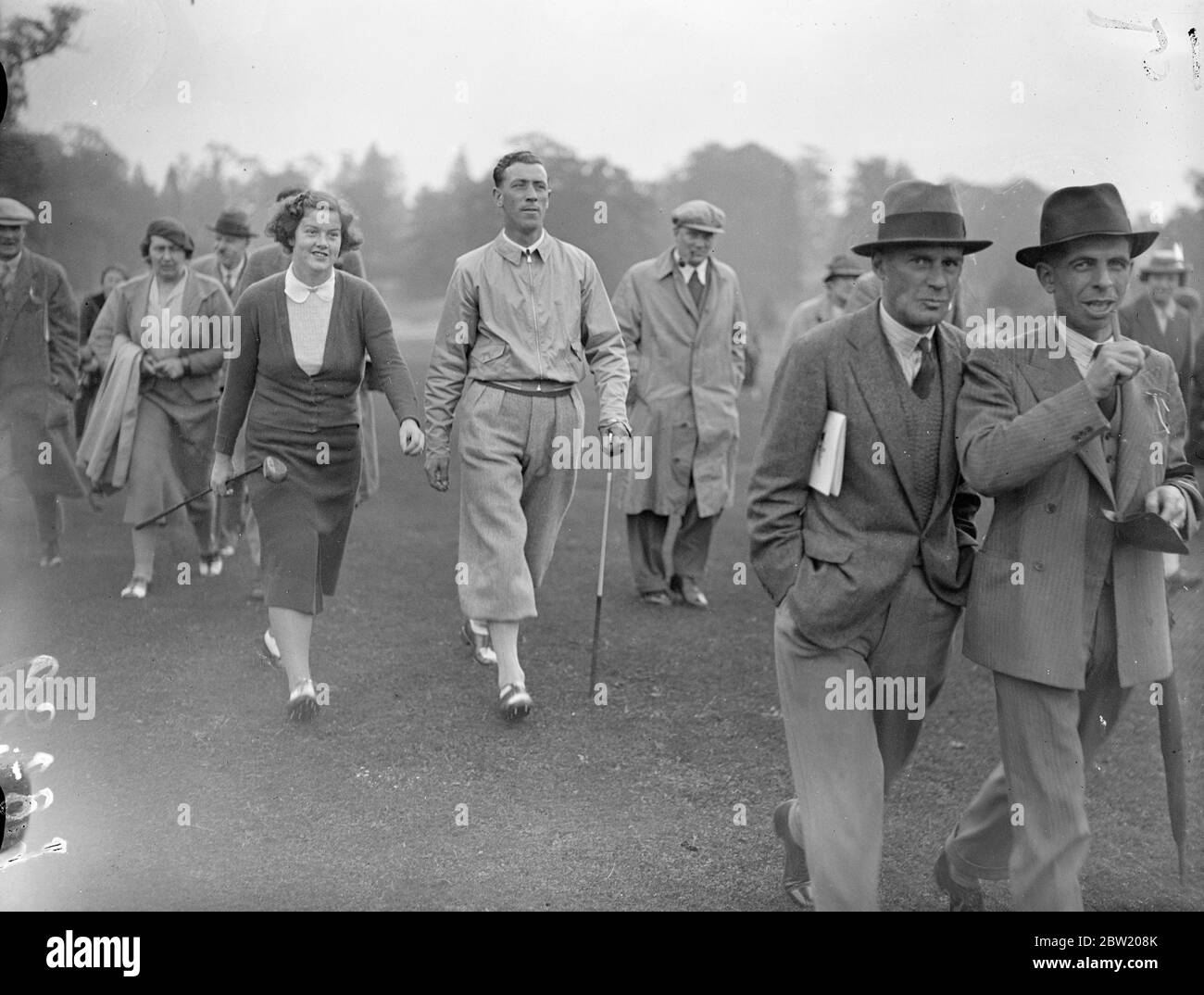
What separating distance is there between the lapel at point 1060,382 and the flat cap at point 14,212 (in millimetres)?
3431

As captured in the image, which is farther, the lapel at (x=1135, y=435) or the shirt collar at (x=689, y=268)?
the shirt collar at (x=689, y=268)

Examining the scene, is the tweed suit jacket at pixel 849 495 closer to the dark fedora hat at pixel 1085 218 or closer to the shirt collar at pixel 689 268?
the dark fedora hat at pixel 1085 218

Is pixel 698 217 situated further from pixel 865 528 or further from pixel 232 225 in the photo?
pixel 865 528

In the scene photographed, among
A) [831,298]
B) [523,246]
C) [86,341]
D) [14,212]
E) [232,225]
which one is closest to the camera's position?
[14,212]

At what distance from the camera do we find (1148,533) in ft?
11.5

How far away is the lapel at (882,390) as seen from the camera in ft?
11.7

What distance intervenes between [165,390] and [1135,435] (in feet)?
15.4

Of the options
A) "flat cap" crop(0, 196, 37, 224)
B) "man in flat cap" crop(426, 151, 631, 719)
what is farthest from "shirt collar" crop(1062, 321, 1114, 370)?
"flat cap" crop(0, 196, 37, 224)

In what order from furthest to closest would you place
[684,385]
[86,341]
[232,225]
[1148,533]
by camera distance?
1. [684,385]
2. [86,341]
3. [232,225]
4. [1148,533]

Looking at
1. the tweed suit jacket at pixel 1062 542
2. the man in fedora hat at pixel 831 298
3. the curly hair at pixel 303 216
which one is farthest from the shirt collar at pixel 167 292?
the tweed suit jacket at pixel 1062 542

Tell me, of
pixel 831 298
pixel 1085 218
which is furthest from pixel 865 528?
pixel 831 298
